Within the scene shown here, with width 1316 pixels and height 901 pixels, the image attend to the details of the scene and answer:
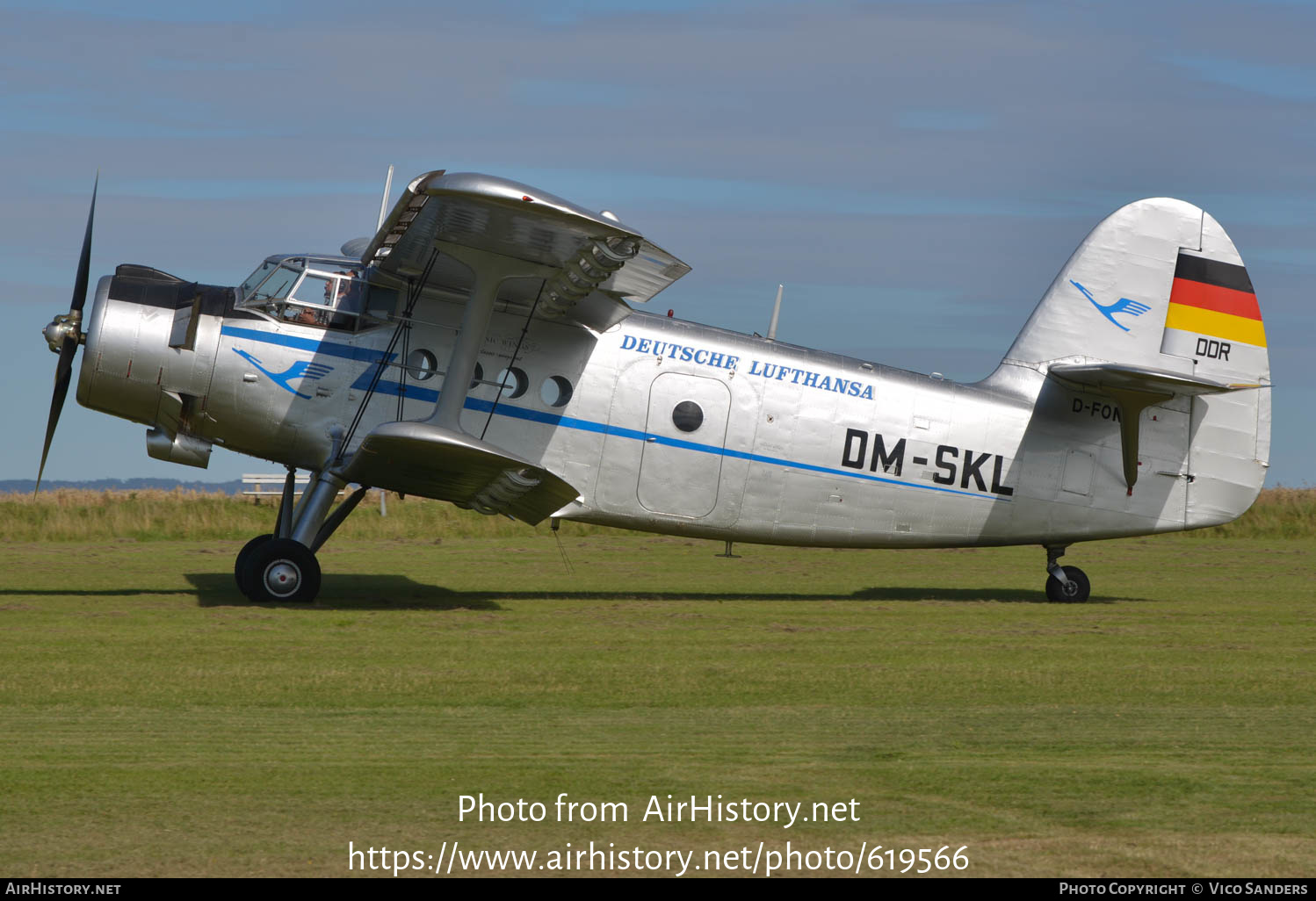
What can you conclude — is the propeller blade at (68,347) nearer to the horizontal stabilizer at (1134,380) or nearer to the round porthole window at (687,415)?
the round porthole window at (687,415)

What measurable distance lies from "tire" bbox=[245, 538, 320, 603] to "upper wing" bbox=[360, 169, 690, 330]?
2.86 m

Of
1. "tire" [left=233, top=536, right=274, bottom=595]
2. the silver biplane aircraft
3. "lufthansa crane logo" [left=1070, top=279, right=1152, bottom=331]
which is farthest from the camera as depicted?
"lufthansa crane logo" [left=1070, top=279, right=1152, bottom=331]

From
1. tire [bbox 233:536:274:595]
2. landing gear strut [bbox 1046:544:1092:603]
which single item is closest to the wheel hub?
tire [bbox 233:536:274:595]

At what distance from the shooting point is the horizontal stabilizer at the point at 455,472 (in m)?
10.7

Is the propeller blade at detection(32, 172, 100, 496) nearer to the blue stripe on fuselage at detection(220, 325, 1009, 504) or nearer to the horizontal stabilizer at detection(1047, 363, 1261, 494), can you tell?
the blue stripe on fuselage at detection(220, 325, 1009, 504)

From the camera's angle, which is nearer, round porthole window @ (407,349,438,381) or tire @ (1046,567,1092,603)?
round porthole window @ (407,349,438,381)

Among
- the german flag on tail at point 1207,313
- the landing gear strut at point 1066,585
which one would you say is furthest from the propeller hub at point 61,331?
the german flag on tail at point 1207,313

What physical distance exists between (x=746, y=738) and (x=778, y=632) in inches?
177

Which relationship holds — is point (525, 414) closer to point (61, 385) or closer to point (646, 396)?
point (646, 396)

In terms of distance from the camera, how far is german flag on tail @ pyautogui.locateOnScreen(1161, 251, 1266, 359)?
14242 mm

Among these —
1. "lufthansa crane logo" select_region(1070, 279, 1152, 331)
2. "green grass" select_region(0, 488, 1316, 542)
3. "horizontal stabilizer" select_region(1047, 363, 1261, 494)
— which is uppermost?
"lufthansa crane logo" select_region(1070, 279, 1152, 331)

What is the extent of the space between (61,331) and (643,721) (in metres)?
7.84

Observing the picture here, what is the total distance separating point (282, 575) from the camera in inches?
471

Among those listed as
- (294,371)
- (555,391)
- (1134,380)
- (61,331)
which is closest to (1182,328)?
(1134,380)
